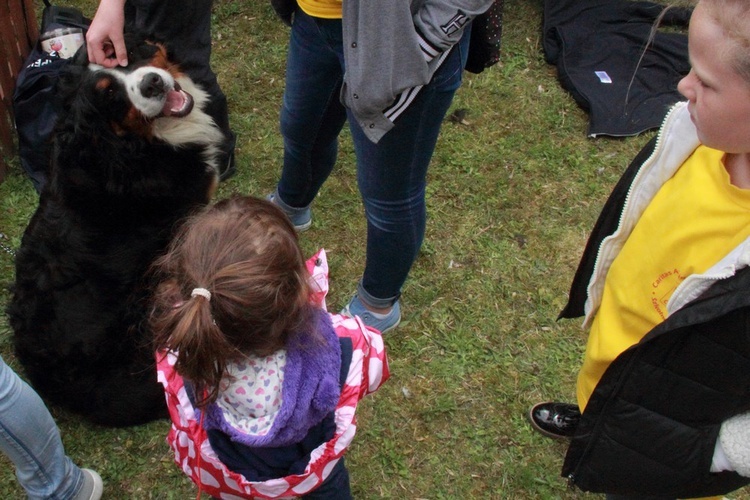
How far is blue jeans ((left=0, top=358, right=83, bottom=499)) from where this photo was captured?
1.62 m

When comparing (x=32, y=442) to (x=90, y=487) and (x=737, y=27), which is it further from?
(x=737, y=27)

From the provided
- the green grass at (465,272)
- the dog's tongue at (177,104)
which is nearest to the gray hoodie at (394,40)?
the dog's tongue at (177,104)

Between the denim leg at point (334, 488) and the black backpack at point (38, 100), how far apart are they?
2.21 meters

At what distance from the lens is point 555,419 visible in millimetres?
2391

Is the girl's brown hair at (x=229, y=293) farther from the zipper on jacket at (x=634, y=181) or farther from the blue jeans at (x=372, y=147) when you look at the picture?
the zipper on jacket at (x=634, y=181)

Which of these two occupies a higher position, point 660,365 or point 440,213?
point 660,365

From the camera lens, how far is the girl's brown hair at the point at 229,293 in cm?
129

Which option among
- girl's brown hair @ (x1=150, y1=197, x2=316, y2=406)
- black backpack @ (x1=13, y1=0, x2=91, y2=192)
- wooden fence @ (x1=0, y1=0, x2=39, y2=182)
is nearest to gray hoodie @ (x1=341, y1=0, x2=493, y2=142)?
girl's brown hair @ (x1=150, y1=197, x2=316, y2=406)

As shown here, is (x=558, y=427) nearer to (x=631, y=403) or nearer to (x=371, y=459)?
(x=371, y=459)

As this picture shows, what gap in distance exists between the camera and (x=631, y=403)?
1524 millimetres

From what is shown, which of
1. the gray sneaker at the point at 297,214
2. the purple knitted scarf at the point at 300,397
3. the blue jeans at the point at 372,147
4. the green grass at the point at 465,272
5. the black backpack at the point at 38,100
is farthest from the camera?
the black backpack at the point at 38,100

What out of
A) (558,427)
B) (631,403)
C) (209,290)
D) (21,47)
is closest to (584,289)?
(631,403)

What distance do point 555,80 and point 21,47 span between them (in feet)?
9.86

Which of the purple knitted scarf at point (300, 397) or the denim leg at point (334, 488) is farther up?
the purple knitted scarf at point (300, 397)
